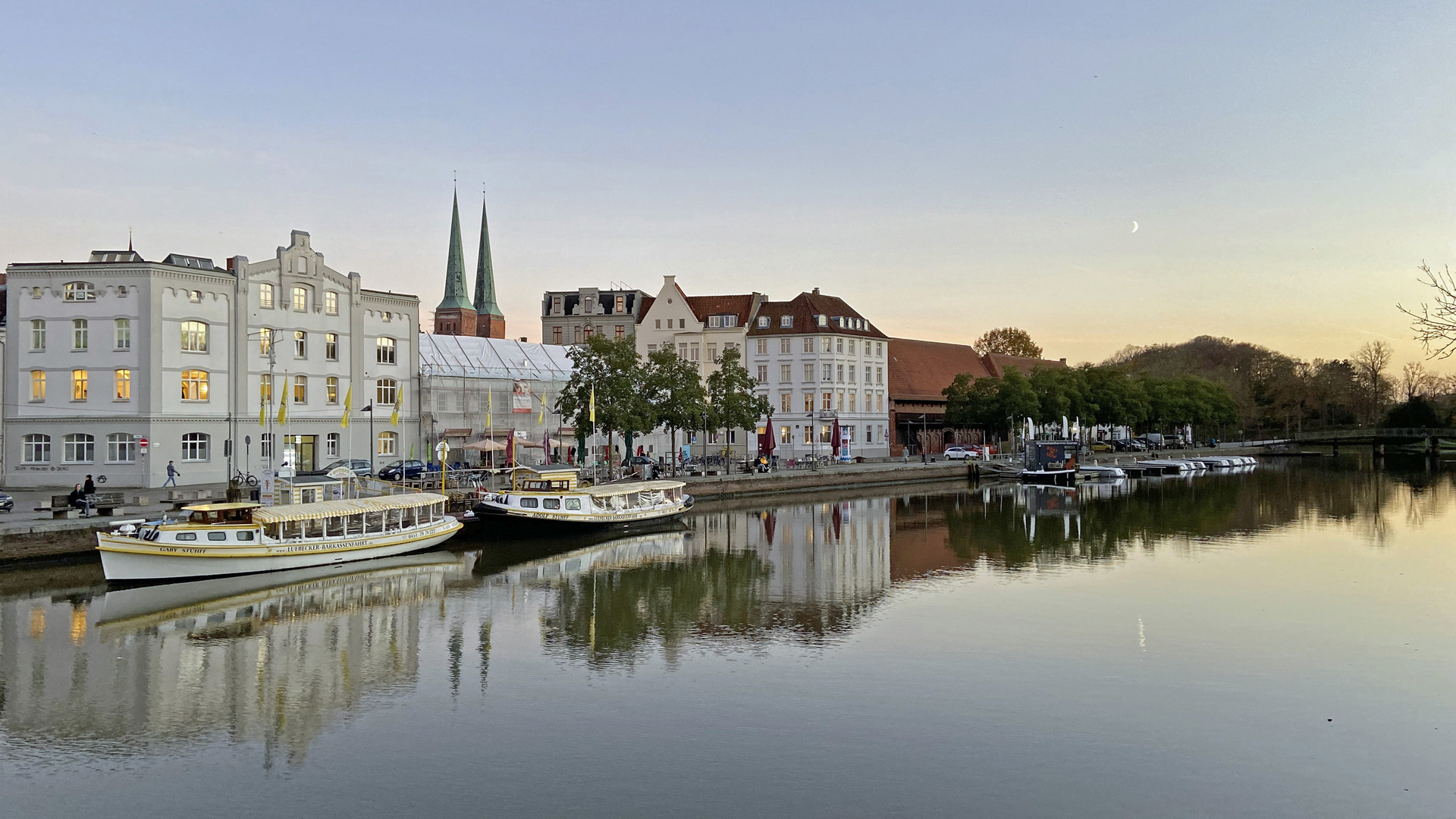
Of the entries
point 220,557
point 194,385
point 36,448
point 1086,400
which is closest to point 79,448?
point 36,448

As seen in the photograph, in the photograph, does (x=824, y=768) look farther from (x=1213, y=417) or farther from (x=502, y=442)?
(x=1213, y=417)

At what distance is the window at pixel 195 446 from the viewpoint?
155 feet

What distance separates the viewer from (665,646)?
23.3 m

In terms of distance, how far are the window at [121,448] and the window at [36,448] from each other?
2.55 metres

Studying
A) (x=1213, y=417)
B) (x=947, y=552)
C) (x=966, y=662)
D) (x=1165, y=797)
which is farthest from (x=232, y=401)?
(x=1213, y=417)

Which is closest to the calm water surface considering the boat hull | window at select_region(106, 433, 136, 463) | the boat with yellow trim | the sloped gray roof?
the boat hull

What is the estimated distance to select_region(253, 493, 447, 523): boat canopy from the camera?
32.0m

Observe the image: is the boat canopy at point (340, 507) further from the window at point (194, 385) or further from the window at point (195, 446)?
the window at point (194, 385)

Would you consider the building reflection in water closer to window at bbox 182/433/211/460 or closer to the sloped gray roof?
window at bbox 182/433/211/460

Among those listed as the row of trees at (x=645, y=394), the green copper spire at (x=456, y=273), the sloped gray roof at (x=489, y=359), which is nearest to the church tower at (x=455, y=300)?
the green copper spire at (x=456, y=273)

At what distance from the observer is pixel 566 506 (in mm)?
42219

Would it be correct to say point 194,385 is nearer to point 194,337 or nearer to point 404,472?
point 194,337

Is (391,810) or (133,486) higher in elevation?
(133,486)

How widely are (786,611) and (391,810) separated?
1476 cm
